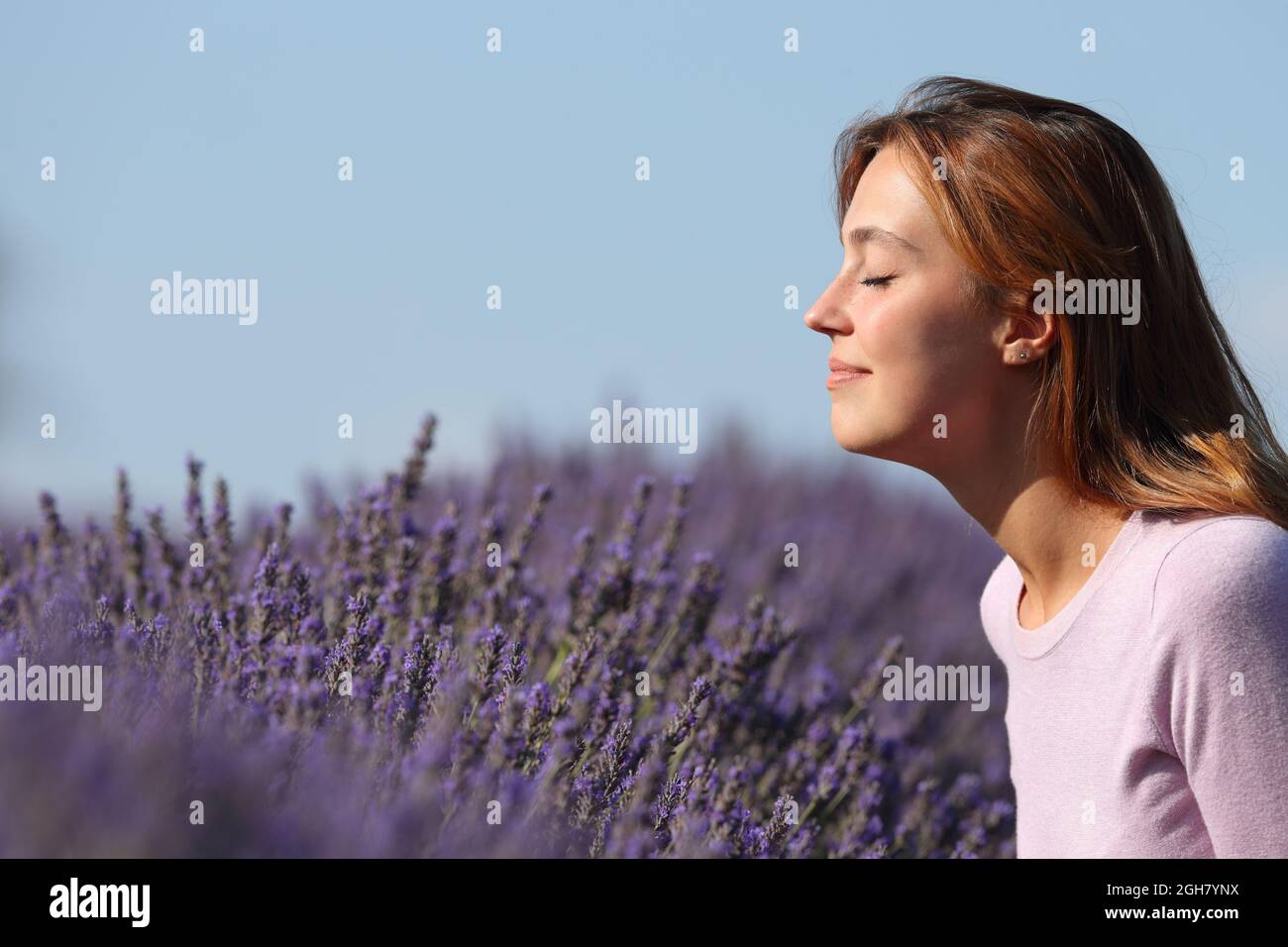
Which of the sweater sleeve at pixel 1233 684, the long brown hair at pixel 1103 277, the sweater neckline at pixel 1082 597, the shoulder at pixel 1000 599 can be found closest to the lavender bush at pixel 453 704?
the shoulder at pixel 1000 599

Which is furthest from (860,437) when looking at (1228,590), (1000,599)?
(1000,599)

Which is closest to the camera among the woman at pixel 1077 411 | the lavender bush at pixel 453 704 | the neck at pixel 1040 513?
the lavender bush at pixel 453 704

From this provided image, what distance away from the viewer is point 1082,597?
6.36 feet

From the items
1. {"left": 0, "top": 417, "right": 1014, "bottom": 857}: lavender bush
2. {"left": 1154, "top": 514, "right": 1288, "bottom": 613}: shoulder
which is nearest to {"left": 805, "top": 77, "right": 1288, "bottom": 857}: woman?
{"left": 1154, "top": 514, "right": 1288, "bottom": 613}: shoulder

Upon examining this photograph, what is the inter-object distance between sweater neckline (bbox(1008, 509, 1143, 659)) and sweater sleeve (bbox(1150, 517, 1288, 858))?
199mm

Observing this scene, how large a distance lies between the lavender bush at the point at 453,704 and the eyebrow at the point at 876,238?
0.82m

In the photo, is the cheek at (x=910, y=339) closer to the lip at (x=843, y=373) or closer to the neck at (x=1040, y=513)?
the lip at (x=843, y=373)

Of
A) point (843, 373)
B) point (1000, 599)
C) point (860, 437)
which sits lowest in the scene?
point (1000, 599)

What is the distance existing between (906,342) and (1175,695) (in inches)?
25.9

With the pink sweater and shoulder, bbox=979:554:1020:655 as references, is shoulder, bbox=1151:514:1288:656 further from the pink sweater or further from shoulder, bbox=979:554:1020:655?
shoulder, bbox=979:554:1020:655

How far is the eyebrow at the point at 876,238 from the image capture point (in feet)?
6.19

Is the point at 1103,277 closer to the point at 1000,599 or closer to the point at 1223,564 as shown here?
the point at 1223,564

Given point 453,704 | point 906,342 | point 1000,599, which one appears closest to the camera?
point 453,704

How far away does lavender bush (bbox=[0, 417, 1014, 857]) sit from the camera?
104 centimetres
